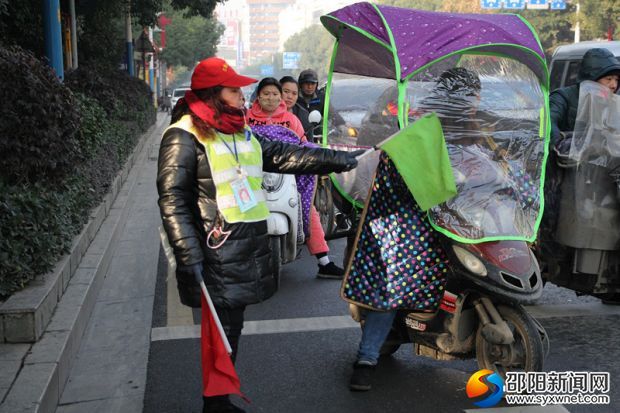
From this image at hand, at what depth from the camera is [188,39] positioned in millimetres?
51625

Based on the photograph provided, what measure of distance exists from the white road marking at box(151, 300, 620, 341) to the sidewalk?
19cm

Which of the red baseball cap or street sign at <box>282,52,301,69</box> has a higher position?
street sign at <box>282,52,301,69</box>

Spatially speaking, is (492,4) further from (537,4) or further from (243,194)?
(243,194)

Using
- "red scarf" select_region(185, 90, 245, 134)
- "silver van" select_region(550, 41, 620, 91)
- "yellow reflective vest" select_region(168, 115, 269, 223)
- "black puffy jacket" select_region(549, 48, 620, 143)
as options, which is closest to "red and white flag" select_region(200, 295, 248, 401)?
"yellow reflective vest" select_region(168, 115, 269, 223)

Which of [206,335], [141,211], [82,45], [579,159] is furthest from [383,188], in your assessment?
[82,45]

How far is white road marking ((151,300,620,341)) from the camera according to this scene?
514cm

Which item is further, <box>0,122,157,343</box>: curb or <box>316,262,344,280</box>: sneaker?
<box>316,262,344,280</box>: sneaker

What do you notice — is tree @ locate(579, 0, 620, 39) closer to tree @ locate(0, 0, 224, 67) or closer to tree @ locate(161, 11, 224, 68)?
tree @ locate(0, 0, 224, 67)

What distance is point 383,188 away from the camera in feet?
13.0

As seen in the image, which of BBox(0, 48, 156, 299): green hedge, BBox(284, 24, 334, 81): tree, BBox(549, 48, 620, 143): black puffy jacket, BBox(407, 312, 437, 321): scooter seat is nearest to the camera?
BBox(407, 312, 437, 321): scooter seat

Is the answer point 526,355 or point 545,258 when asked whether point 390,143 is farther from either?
point 545,258

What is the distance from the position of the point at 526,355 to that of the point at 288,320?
6.94 ft

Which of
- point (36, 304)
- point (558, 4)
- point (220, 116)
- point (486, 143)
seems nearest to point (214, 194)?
point (220, 116)

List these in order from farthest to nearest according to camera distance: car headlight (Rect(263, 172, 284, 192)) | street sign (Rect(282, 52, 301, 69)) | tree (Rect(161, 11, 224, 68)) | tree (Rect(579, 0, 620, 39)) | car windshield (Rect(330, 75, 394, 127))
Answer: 1. street sign (Rect(282, 52, 301, 69))
2. tree (Rect(161, 11, 224, 68))
3. tree (Rect(579, 0, 620, 39))
4. car headlight (Rect(263, 172, 284, 192))
5. car windshield (Rect(330, 75, 394, 127))
